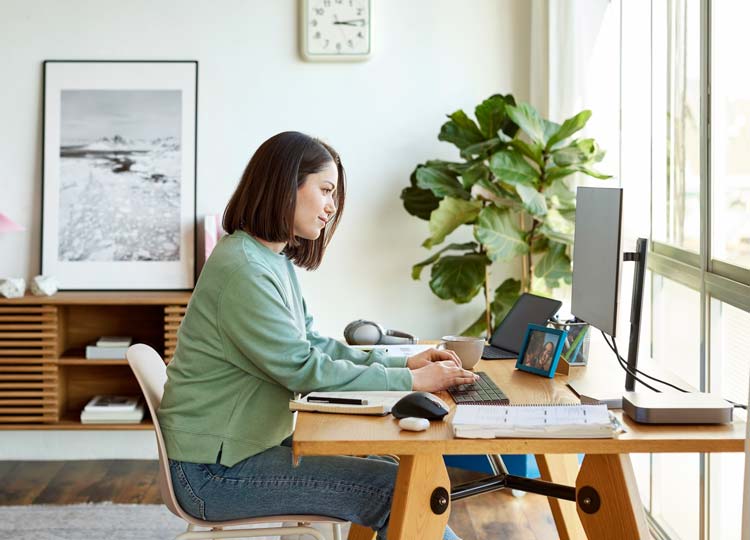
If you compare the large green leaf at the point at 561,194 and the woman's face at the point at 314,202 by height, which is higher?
the large green leaf at the point at 561,194

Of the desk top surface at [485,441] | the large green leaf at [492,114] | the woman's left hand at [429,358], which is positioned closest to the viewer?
the desk top surface at [485,441]

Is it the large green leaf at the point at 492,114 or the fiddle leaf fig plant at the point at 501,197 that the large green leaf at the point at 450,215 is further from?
the large green leaf at the point at 492,114

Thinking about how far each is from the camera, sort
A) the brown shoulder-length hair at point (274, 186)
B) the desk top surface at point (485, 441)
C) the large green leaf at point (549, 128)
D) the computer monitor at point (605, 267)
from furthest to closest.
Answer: the large green leaf at point (549, 128), the brown shoulder-length hair at point (274, 186), the computer monitor at point (605, 267), the desk top surface at point (485, 441)

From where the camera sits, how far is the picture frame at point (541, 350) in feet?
7.13

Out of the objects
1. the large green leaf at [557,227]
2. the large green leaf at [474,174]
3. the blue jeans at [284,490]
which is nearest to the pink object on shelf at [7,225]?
the large green leaf at [474,174]

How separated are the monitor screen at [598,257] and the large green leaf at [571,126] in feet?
4.14

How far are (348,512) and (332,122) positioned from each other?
261cm

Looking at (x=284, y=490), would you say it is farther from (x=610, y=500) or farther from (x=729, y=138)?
(x=729, y=138)

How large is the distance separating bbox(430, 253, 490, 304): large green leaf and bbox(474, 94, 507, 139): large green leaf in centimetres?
54

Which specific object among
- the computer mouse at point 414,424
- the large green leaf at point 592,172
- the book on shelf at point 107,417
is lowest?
the book on shelf at point 107,417

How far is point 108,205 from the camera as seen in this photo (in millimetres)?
4277

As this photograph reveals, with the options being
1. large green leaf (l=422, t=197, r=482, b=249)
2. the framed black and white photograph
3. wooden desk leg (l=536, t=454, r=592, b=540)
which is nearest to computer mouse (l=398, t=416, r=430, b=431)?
wooden desk leg (l=536, t=454, r=592, b=540)

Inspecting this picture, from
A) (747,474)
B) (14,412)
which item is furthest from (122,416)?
(747,474)

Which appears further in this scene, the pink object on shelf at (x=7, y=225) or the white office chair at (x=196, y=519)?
the pink object on shelf at (x=7, y=225)
